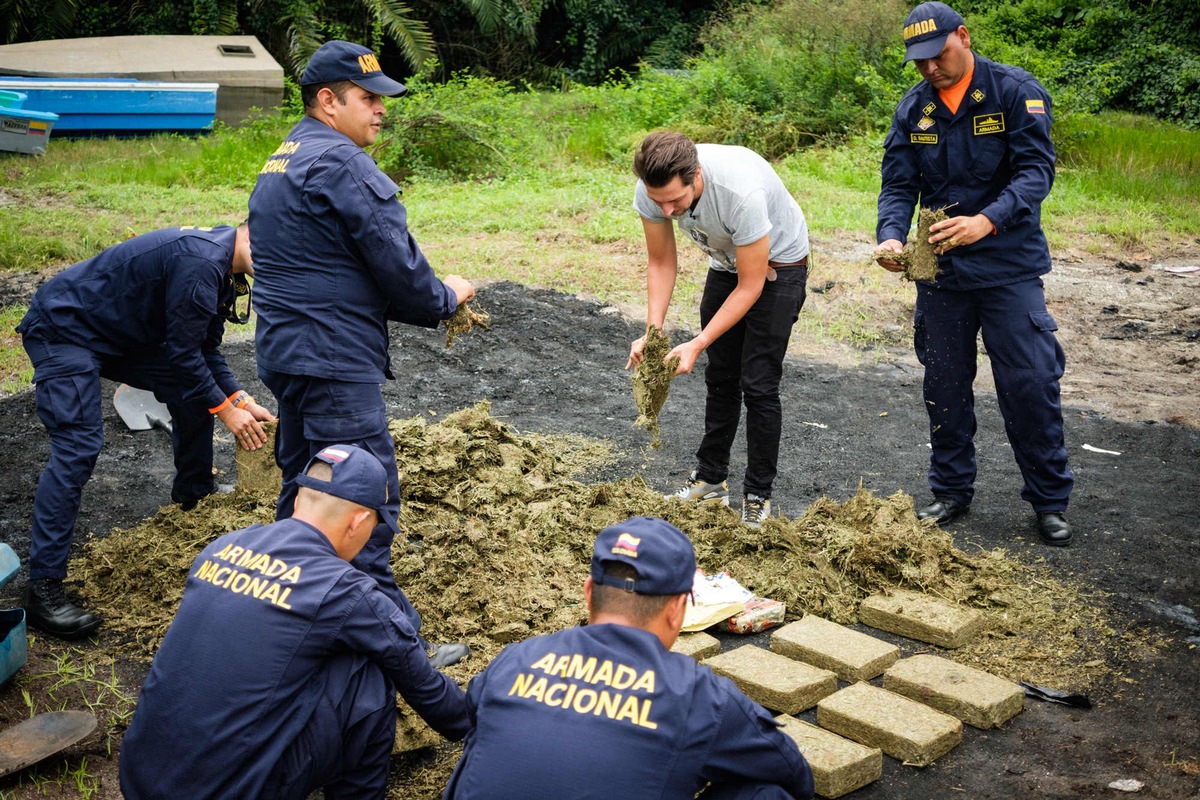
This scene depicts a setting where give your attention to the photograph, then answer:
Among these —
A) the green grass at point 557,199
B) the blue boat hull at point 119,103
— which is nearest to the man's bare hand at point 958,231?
the green grass at point 557,199

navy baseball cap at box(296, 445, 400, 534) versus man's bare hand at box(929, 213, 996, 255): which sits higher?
man's bare hand at box(929, 213, 996, 255)

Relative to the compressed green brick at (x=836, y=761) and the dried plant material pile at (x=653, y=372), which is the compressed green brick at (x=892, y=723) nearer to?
the compressed green brick at (x=836, y=761)

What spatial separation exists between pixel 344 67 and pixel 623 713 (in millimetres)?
2323

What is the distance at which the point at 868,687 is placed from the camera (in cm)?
365

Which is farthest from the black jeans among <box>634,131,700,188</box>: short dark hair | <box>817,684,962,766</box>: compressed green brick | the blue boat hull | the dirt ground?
the blue boat hull

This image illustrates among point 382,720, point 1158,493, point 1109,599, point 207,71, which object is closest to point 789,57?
point 207,71

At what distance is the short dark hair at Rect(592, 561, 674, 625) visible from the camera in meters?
2.34

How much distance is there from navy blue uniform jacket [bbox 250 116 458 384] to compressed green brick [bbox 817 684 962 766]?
187 centimetres

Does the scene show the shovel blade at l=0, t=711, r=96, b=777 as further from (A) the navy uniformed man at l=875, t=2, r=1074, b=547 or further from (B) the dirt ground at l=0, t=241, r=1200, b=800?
(A) the navy uniformed man at l=875, t=2, r=1074, b=547

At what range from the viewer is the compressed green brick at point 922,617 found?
406 cm

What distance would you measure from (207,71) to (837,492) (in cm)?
1268

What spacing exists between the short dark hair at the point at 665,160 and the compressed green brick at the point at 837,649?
70.4 inches

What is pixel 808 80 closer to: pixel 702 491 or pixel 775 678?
pixel 702 491

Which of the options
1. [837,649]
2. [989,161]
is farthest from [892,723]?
[989,161]
